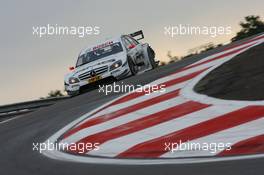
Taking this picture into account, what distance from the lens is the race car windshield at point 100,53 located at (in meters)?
17.4

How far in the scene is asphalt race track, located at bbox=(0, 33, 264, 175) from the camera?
18.8 ft

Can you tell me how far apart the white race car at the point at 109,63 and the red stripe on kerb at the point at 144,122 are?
7538 millimetres

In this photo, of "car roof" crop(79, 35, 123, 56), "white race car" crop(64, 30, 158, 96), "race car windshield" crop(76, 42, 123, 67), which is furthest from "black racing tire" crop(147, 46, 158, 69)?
"race car windshield" crop(76, 42, 123, 67)

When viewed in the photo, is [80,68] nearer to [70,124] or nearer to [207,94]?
[70,124]

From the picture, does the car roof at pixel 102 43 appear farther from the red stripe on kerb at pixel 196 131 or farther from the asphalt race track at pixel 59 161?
the red stripe on kerb at pixel 196 131

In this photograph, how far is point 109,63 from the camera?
54.2 feet

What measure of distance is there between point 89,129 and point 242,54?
11.5ft

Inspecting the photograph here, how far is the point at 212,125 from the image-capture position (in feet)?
24.3

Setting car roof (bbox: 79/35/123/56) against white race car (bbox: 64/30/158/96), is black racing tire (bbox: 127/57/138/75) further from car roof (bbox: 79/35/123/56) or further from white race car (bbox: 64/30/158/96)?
car roof (bbox: 79/35/123/56)

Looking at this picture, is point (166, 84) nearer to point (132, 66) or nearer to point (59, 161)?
point (59, 161)

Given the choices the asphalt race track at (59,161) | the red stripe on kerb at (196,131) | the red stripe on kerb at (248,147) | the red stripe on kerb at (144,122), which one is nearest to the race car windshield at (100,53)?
the asphalt race track at (59,161)

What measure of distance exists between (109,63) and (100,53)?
1202 millimetres

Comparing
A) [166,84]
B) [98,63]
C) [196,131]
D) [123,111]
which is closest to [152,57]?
[98,63]

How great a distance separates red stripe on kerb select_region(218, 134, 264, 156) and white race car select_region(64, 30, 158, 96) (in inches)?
395
